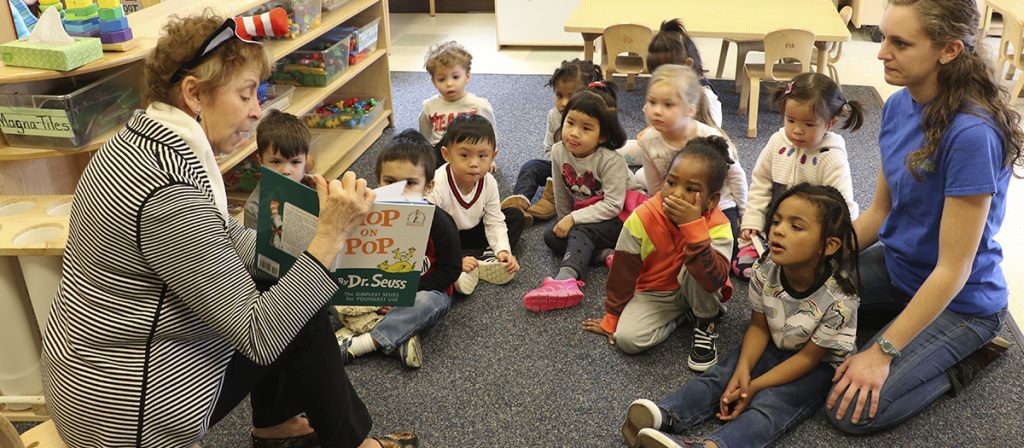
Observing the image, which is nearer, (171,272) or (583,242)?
(171,272)

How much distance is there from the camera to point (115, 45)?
7.49 ft

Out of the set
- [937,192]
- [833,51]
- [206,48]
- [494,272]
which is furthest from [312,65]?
[833,51]

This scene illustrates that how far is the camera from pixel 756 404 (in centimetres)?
203

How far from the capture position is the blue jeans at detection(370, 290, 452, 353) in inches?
91.6

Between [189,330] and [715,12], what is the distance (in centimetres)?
372

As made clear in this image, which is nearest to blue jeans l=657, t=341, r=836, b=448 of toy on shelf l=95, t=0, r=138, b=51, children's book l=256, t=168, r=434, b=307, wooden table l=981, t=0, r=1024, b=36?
children's book l=256, t=168, r=434, b=307

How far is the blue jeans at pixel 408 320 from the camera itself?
233 centimetres

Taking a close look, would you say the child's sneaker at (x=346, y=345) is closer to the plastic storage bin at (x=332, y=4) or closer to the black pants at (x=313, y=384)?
the black pants at (x=313, y=384)

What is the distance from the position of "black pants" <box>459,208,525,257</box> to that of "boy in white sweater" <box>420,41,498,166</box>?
22.9 inches

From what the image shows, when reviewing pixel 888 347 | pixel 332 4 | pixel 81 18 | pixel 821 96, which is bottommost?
pixel 888 347

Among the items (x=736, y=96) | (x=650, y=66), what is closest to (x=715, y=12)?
(x=736, y=96)

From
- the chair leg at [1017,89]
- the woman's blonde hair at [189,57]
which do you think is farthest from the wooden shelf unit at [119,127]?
the chair leg at [1017,89]

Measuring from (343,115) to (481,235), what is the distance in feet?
4.72

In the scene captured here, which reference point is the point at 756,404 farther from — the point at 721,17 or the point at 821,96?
the point at 721,17
